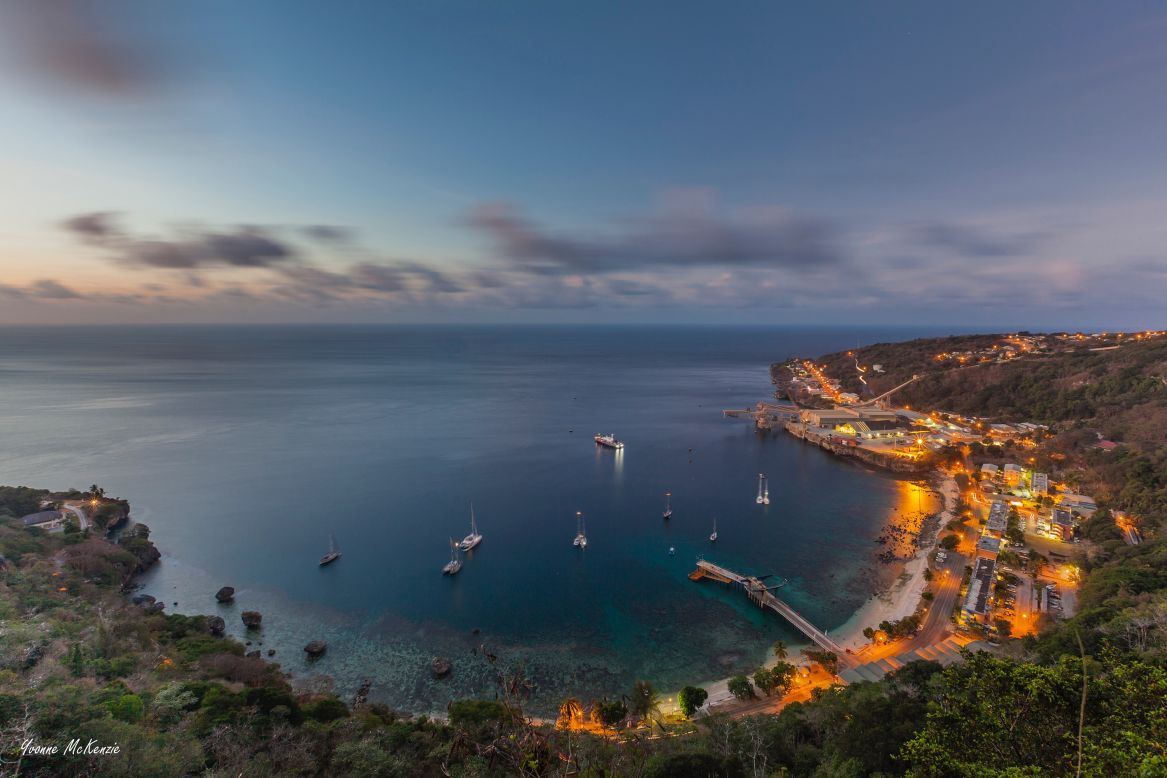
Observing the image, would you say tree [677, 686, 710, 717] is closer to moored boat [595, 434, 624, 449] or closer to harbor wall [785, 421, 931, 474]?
moored boat [595, 434, 624, 449]

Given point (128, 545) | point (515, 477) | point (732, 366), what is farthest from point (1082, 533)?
point (732, 366)

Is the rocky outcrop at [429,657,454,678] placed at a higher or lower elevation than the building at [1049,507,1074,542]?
lower

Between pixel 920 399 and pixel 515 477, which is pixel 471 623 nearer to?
pixel 515 477

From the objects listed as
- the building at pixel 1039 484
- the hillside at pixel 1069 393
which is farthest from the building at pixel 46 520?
the building at pixel 1039 484

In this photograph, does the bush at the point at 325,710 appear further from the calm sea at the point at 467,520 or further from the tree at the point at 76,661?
the tree at the point at 76,661

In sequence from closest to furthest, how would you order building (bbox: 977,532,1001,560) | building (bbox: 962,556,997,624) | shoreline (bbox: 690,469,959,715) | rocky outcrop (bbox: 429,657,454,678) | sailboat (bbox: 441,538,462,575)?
shoreline (bbox: 690,469,959,715) < rocky outcrop (bbox: 429,657,454,678) < building (bbox: 962,556,997,624) < building (bbox: 977,532,1001,560) < sailboat (bbox: 441,538,462,575)
